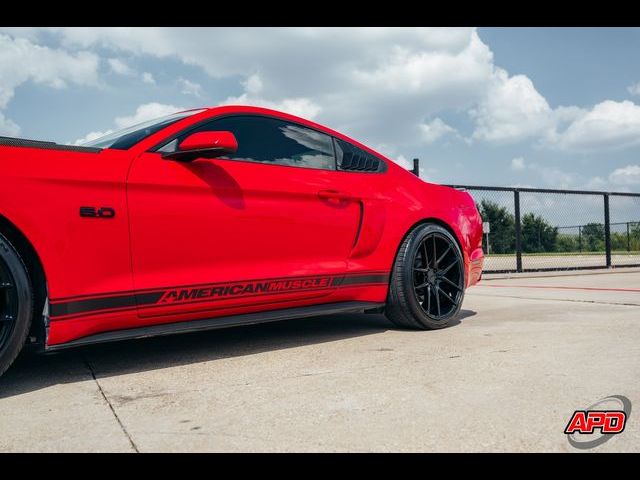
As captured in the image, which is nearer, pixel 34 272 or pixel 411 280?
pixel 34 272

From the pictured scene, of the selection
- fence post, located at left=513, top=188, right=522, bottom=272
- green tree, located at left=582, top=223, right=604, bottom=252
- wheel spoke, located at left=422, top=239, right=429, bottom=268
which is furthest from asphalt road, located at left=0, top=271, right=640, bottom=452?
green tree, located at left=582, top=223, right=604, bottom=252

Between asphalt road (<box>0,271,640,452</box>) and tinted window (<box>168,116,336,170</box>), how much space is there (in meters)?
1.13

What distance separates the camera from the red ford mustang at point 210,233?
8.11 feet

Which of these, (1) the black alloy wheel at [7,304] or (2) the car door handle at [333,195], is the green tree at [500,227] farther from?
(1) the black alloy wheel at [7,304]

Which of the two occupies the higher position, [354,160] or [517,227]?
[354,160]

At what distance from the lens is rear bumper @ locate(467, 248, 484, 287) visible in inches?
173

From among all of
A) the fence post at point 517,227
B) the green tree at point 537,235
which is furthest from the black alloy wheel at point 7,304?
the green tree at point 537,235

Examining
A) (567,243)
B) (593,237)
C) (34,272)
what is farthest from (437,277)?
(567,243)

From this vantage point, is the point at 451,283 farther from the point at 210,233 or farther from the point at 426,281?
the point at 210,233

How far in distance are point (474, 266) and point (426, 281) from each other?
62 cm

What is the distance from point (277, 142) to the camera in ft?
11.2

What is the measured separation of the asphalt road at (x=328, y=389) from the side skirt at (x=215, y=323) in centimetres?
20
